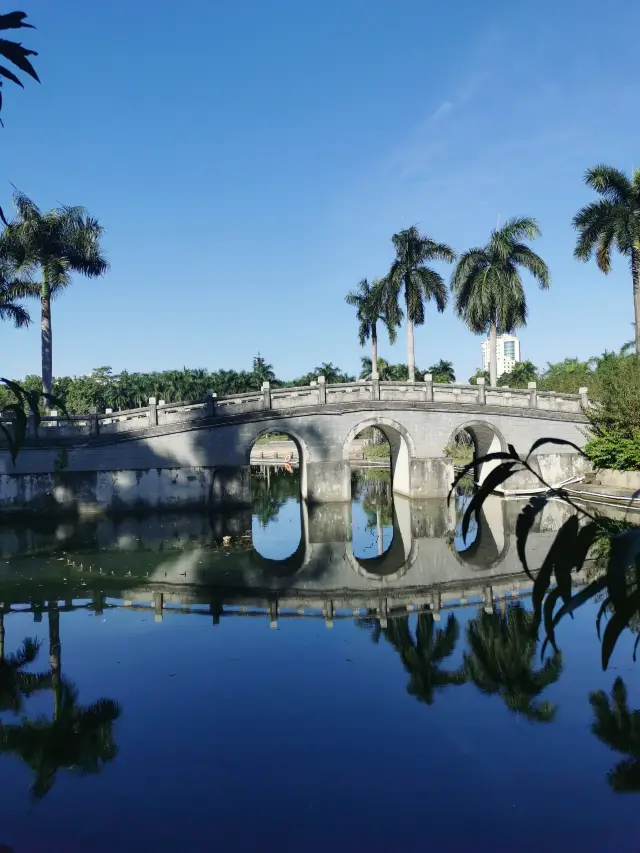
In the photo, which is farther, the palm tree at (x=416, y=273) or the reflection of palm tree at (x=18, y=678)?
the palm tree at (x=416, y=273)

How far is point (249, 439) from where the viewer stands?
26969 mm

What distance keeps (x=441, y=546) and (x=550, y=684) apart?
10.5 meters

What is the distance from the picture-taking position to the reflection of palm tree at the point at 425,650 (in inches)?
367

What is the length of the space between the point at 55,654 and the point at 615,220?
87.0 ft

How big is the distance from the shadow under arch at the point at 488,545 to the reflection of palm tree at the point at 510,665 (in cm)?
258

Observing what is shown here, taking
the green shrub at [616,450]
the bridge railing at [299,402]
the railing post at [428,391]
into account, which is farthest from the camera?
the railing post at [428,391]

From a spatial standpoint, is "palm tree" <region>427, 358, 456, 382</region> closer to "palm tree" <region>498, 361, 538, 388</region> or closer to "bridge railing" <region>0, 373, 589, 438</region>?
"palm tree" <region>498, 361, 538, 388</region>

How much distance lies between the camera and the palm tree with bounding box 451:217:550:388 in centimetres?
3288

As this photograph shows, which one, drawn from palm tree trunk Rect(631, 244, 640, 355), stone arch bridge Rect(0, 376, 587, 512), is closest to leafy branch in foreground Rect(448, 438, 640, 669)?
stone arch bridge Rect(0, 376, 587, 512)

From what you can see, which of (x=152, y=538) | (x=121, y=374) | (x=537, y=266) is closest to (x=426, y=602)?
(x=152, y=538)

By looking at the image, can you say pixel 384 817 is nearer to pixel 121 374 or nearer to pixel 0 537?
pixel 0 537

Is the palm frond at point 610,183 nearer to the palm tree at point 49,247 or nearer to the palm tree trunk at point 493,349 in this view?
the palm tree trunk at point 493,349

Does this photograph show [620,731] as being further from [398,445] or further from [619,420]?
[398,445]

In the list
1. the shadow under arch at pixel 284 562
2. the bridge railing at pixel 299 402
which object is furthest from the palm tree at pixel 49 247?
the shadow under arch at pixel 284 562
